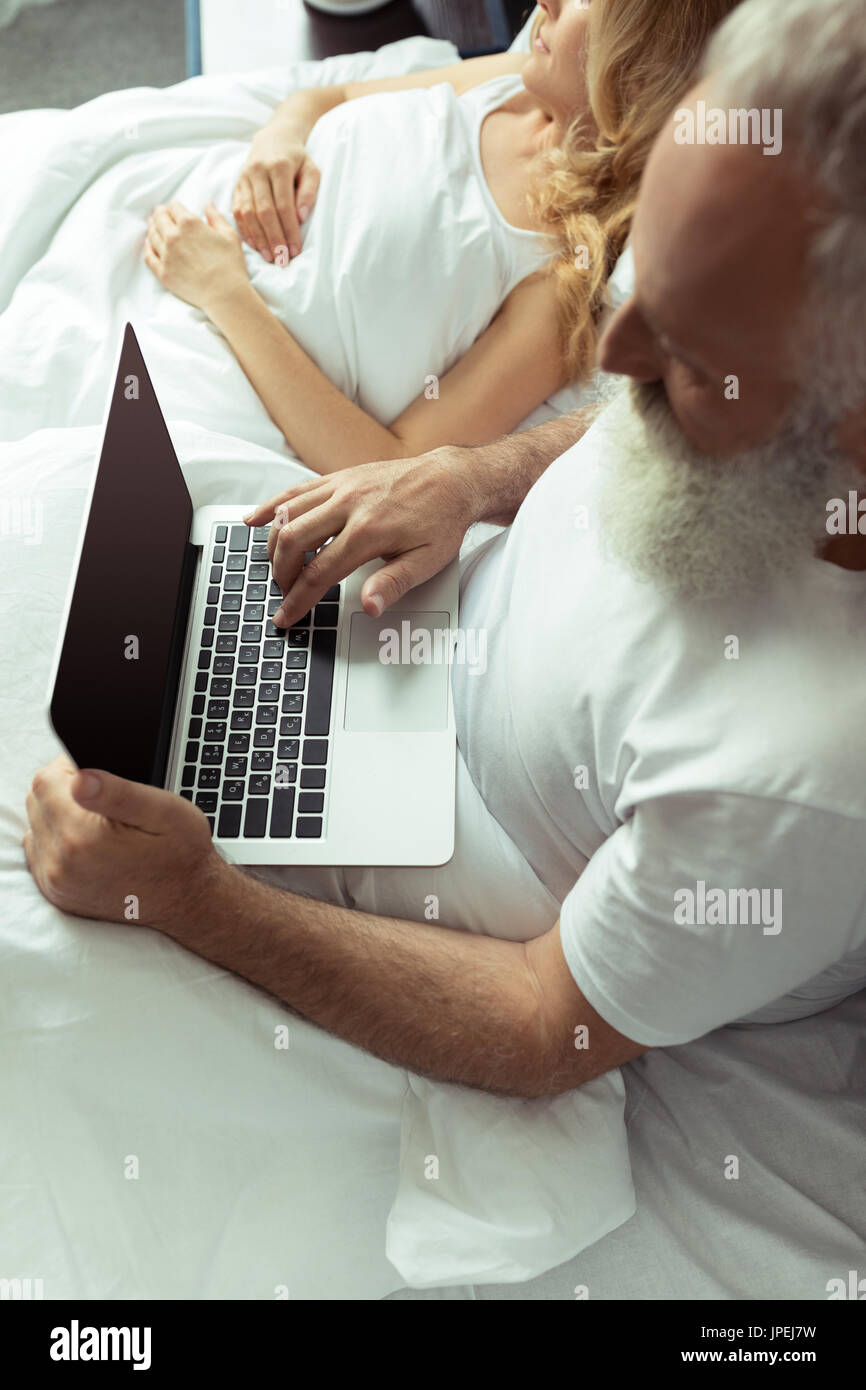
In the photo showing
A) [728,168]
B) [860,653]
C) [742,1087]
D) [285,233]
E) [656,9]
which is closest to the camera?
[728,168]

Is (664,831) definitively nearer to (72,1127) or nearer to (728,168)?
(728,168)

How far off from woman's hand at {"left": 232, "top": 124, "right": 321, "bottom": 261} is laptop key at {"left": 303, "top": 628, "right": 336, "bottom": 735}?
1.95 ft

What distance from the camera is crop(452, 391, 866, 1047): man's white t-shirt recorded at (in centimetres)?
63

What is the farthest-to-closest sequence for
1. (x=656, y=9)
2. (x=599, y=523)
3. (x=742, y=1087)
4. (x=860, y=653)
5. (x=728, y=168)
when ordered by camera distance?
1. (x=656, y=9)
2. (x=742, y=1087)
3. (x=599, y=523)
4. (x=860, y=653)
5. (x=728, y=168)

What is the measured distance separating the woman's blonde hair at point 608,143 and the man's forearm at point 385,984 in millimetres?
785

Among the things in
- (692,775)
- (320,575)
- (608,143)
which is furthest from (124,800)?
(608,143)

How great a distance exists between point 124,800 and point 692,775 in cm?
40

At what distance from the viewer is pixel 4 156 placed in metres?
1.37

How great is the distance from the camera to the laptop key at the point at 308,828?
887 millimetres

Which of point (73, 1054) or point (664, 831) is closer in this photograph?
point (664, 831)

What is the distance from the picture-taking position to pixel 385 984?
0.83 meters

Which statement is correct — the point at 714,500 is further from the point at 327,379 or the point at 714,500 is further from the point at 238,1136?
the point at 327,379
